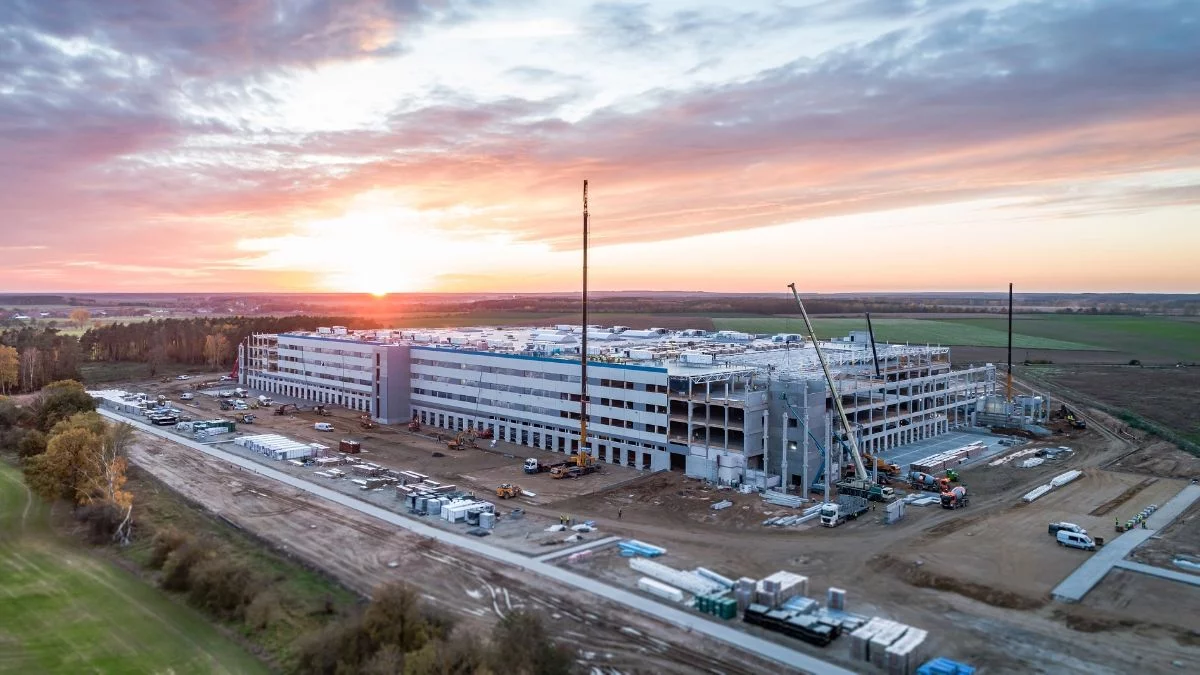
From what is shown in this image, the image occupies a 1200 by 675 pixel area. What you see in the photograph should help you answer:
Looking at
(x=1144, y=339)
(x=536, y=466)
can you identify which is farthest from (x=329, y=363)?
(x=1144, y=339)

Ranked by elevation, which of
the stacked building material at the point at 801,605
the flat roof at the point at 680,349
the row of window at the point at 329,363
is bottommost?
the stacked building material at the point at 801,605

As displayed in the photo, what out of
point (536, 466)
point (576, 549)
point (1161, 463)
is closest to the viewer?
point (576, 549)

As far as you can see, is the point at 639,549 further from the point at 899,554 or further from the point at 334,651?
the point at 334,651

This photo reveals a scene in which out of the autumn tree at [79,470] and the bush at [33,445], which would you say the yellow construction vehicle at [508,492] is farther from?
the bush at [33,445]

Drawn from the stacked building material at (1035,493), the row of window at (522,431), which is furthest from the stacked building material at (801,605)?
A: the row of window at (522,431)

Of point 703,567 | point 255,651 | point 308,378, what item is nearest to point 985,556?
point 703,567

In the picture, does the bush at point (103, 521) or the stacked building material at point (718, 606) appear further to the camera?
the bush at point (103, 521)

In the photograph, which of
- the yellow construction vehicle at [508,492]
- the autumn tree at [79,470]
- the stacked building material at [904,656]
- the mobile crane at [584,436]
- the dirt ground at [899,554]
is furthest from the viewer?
the mobile crane at [584,436]
